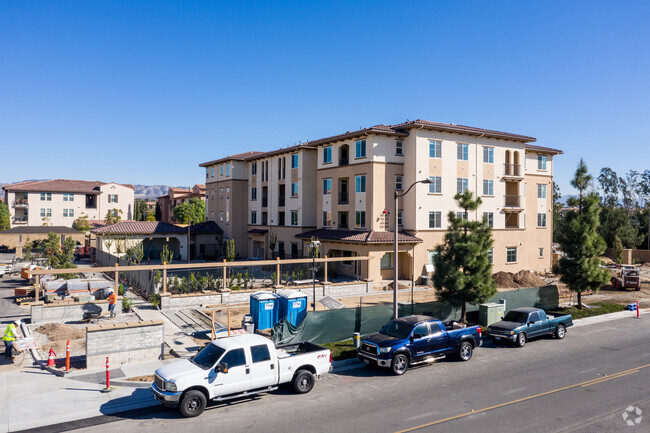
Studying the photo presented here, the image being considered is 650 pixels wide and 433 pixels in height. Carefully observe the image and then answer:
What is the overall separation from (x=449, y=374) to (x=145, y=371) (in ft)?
35.9

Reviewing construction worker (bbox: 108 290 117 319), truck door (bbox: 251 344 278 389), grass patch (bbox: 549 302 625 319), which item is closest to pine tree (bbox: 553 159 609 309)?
grass patch (bbox: 549 302 625 319)

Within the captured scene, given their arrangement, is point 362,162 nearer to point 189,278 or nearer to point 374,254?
point 374,254

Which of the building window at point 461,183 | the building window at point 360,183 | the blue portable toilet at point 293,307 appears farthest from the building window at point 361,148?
the blue portable toilet at point 293,307

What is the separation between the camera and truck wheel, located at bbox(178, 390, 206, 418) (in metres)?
12.0

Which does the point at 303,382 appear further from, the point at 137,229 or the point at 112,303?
the point at 137,229

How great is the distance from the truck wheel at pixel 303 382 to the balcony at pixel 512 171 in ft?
114

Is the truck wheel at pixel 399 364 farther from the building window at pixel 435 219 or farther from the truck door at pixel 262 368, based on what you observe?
the building window at pixel 435 219

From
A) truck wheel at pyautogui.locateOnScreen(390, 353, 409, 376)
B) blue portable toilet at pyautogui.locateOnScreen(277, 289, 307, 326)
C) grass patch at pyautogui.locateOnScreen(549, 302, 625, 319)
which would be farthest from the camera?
grass patch at pyautogui.locateOnScreen(549, 302, 625, 319)

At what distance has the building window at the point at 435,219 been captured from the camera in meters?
39.1

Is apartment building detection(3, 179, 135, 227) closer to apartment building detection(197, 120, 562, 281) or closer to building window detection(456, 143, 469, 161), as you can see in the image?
apartment building detection(197, 120, 562, 281)

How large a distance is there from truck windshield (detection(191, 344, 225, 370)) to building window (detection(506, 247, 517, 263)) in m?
36.8

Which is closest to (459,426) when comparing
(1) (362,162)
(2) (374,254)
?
(2) (374,254)

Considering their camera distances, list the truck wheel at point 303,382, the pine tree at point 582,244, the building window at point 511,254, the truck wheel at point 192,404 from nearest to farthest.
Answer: the truck wheel at point 192,404 < the truck wheel at point 303,382 < the pine tree at point 582,244 < the building window at point 511,254

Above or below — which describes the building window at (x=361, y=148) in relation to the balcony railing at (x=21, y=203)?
above
